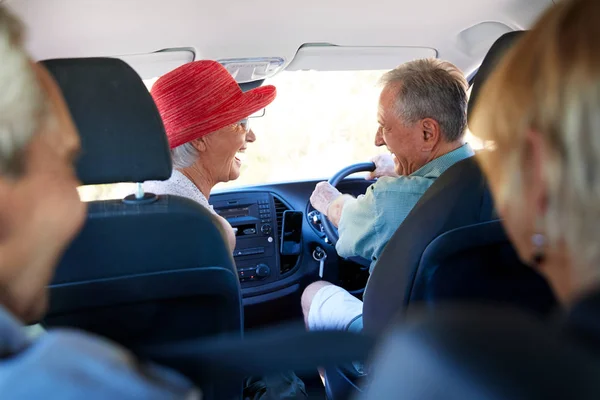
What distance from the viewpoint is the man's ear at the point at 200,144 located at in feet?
7.14

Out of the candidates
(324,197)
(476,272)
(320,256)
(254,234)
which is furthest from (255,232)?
(476,272)

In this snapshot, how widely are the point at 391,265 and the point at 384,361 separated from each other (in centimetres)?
110

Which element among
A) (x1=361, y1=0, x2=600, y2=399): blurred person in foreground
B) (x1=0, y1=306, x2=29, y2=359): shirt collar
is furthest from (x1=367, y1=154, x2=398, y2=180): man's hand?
(x1=0, y1=306, x2=29, y2=359): shirt collar

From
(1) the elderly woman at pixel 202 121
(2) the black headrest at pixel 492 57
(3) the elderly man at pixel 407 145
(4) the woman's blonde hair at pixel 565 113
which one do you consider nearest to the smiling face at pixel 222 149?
(1) the elderly woman at pixel 202 121

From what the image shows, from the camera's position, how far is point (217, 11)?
2139mm

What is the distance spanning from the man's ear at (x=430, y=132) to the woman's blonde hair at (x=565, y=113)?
1.36 metres

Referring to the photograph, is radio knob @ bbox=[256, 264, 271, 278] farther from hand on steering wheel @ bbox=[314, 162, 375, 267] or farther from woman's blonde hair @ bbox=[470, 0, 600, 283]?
woman's blonde hair @ bbox=[470, 0, 600, 283]

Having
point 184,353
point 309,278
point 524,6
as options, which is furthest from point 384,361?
point 309,278

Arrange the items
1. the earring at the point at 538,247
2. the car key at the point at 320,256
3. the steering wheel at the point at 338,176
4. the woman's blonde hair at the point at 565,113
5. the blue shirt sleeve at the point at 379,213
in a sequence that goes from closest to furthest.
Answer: the woman's blonde hair at the point at 565,113 < the earring at the point at 538,247 < the blue shirt sleeve at the point at 379,213 < the steering wheel at the point at 338,176 < the car key at the point at 320,256

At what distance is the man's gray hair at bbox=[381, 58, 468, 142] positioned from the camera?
81.3 inches

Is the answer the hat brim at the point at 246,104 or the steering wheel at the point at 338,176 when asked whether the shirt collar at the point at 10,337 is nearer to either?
the hat brim at the point at 246,104

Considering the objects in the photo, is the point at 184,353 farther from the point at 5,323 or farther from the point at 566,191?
the point at 566,191

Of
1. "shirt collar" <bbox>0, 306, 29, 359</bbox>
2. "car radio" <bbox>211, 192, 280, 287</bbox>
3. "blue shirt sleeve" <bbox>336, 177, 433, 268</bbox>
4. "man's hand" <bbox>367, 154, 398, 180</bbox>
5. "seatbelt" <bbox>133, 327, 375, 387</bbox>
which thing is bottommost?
"car radio" <bbox>211, 192, 280, 287</bbox>

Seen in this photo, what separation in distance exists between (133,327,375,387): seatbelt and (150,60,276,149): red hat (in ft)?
4.36
